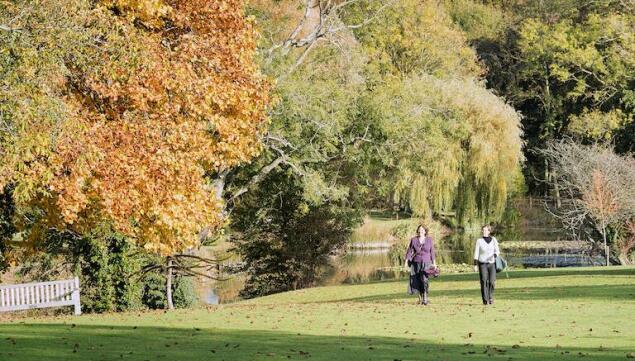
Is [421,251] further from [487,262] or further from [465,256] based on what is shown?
[465,256]

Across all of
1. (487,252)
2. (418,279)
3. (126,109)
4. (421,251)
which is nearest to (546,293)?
(487,252)

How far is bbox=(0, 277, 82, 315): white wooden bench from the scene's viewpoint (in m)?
24.3

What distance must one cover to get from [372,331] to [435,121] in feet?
67.3

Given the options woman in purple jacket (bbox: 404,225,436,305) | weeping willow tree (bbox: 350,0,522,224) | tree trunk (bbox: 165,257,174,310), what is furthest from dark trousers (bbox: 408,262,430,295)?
weeping willow tree (bbox: 350,0,522,224)

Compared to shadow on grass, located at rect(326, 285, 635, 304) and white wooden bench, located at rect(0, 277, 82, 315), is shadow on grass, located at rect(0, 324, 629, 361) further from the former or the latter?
shadow on grass, located at rect(326, 285, 635, 304)

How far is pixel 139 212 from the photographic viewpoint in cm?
2108

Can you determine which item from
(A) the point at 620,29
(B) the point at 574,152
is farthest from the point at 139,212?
(A) the point at 620,29

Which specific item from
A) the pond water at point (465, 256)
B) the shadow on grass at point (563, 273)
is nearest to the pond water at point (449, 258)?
the pond water at point (465, 256)

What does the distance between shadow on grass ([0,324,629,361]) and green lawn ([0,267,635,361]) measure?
0.01 metres

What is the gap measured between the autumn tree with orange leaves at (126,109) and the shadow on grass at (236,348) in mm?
2692

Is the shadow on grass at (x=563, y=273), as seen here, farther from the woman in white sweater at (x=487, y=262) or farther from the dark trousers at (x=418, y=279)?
the woman in white sweater at (x=487, y=262)

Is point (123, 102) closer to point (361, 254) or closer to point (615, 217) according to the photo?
point (615, 217)

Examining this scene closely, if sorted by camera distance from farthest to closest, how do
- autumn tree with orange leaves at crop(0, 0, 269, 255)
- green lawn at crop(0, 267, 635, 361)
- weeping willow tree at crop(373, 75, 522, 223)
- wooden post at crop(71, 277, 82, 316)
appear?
1. weeping willow tree at crop(373, 75, 522, 223)
2. wooden post at crop(71, 277, 82, 316)
3. autumn tree with orange leaves at crop(0, 0, 269, 255)
4. green lawn at crop(0, 267, 635, 361)

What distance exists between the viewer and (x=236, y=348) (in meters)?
14.3
